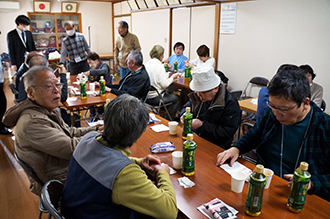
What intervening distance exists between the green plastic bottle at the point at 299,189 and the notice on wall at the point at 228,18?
4461 mm

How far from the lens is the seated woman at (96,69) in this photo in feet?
13.6

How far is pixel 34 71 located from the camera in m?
1.87

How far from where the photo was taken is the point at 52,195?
50.6 inches

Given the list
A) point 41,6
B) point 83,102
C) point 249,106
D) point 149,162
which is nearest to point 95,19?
point 41,6

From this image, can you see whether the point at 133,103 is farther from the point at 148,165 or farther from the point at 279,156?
the point at 279,156

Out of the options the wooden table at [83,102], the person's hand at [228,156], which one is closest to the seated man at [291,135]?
the person's hand at [228,156]

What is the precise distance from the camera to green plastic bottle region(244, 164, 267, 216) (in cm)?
112

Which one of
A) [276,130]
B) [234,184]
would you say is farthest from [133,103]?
[276,130]

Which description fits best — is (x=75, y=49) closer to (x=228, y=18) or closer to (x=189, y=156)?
(x=228, y=18)

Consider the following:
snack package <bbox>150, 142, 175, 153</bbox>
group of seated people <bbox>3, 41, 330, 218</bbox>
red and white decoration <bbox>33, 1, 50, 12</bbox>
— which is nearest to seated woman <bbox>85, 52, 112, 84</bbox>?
group of seated people <bbox>3, 41, 330, 218</bbox>

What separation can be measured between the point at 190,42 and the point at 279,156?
4831 millimetres

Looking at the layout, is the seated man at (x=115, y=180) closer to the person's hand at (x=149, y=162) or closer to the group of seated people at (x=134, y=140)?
the group of seated people at (x=134, y=140)

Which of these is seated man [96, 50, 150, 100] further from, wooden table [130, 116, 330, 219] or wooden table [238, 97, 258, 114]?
wooden table [130, 116, 330, 219]

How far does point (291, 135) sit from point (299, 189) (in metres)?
0.53
